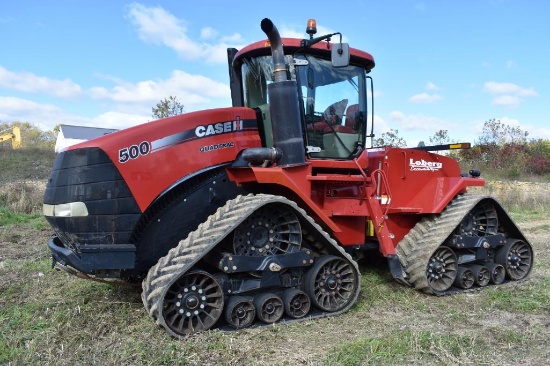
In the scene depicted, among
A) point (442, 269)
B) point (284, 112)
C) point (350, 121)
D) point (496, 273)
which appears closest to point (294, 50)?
point (284, 112)

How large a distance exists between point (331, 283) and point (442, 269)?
1767mm

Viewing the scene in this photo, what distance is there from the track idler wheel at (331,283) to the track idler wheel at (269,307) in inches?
15.2

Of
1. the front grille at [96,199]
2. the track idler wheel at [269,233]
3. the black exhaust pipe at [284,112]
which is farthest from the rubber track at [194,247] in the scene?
the black exhaust pipe at [284,112]

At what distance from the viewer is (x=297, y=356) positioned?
3666mm

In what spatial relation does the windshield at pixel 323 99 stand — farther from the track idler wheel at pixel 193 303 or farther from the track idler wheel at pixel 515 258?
the track idler wheel at pixel 515 258

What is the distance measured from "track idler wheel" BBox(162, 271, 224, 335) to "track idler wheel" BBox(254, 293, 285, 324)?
370 millimetres

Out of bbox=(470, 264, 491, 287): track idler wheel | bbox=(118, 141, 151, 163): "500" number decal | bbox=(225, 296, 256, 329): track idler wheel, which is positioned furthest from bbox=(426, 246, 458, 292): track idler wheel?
bbox=(118, 141, 151, 163): "500" number decal

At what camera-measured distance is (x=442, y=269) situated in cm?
578

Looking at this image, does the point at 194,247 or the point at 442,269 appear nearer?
the point at 194,247

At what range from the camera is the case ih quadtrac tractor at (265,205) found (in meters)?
4.14

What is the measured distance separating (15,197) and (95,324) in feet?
36.0

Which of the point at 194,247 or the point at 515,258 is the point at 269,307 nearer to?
the point at 194,247

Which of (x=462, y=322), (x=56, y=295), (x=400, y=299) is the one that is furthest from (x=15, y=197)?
(x=462, y=322)

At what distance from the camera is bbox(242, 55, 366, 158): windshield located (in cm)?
522
